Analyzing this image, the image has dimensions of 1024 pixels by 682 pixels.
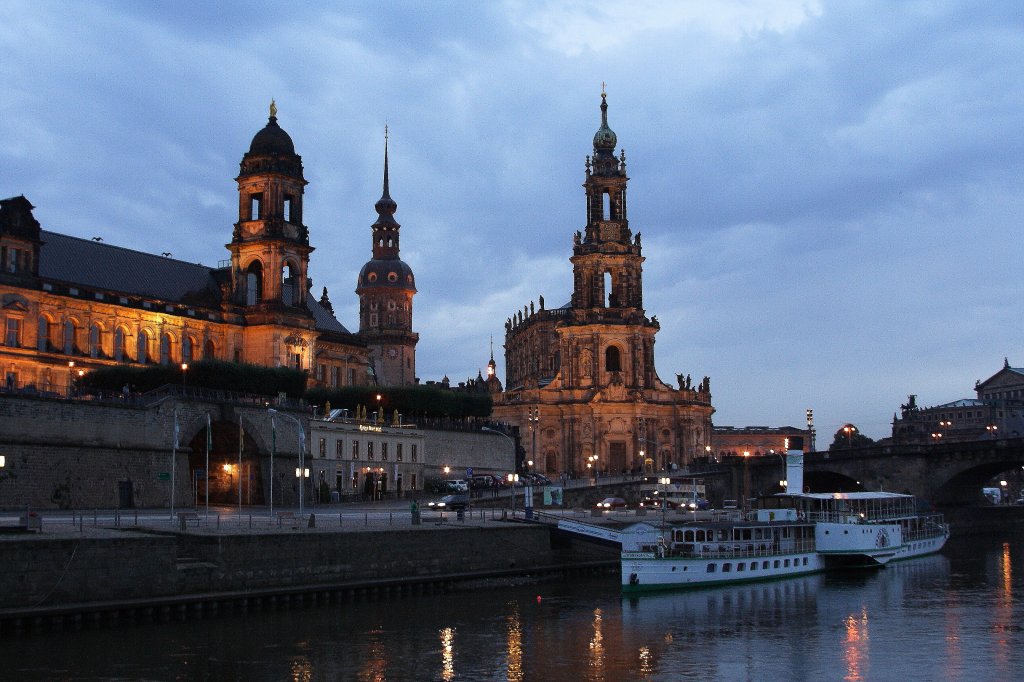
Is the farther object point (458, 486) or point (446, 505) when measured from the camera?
point (458, 486)

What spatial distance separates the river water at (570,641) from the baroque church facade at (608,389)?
75.2 meters

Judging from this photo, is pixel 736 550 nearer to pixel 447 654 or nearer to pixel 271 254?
pixel 447 654

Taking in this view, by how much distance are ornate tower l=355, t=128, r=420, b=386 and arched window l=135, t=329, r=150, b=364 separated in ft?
162

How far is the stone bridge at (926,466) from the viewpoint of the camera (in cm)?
10075

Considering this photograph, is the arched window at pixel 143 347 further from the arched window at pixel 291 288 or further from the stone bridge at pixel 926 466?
the stone bridge at pixel 926 466

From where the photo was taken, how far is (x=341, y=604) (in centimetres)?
5144

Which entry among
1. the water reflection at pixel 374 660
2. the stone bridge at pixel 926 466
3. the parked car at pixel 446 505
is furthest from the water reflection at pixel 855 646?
the stone bridge at pixel 926 466

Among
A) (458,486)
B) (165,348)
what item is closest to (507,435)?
(458,486)

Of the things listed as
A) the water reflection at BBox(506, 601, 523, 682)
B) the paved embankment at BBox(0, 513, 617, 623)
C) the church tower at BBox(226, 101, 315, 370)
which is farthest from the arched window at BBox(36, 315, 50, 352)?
the water reflection at BBox(506, 601, 523, 682)

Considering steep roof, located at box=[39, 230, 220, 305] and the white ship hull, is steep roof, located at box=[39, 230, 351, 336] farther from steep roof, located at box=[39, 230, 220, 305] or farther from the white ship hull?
the white ship hull

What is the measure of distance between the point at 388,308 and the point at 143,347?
190 feet

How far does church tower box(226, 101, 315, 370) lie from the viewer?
113m

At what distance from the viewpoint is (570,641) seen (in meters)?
45.5

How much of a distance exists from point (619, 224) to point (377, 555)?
9176 centimetres
